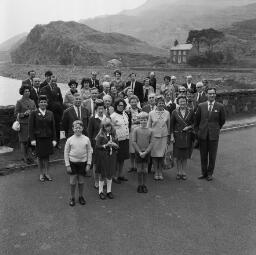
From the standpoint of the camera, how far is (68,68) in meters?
83.1

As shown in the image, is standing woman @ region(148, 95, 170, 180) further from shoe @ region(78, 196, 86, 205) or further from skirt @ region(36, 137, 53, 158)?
skirt @ region(36, 137, 53, 158)

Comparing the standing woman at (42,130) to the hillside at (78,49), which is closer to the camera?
the standing woman at (42,130)

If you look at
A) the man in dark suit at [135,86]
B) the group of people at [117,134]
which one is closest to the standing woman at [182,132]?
the group of people at [117,134]

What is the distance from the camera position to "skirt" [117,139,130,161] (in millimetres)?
7328

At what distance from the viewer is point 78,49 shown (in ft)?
389

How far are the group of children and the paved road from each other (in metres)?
0.27

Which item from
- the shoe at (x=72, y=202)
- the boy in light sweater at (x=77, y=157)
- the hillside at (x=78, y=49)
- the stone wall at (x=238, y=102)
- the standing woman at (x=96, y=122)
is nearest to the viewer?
the shoe at (x=72, y=202)

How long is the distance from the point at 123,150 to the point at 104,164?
85 cm

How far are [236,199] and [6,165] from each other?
4.67 m

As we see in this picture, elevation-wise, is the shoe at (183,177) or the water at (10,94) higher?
the shoe at (183,177)

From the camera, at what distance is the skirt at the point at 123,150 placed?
7328mm

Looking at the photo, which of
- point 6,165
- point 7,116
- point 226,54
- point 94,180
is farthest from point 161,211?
point 226,54

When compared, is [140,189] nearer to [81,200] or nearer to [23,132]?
[81,200]

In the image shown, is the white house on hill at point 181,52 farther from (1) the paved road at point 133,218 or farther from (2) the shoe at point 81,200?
(2) the shoe at point 81,200
